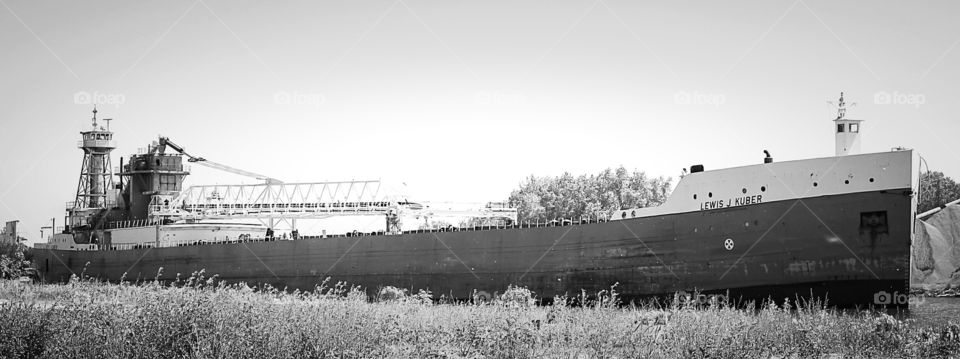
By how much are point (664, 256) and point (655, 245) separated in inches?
21.8

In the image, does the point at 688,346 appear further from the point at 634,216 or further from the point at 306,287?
the point at 306,287

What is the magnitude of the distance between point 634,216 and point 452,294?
8888mm

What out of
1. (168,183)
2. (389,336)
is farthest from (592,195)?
(389,336)

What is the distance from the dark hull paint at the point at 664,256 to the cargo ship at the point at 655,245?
39 mm

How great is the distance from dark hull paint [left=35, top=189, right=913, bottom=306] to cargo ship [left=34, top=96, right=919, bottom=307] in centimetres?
4

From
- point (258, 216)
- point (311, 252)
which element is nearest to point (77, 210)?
point (258, 216)

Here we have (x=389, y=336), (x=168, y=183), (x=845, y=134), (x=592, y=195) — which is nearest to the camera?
(x=389, y=336)

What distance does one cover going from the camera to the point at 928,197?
7612 cm

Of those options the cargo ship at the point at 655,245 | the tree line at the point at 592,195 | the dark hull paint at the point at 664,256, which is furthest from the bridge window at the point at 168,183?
the tree line at the point at 592,195

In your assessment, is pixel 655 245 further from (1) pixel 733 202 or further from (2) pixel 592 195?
(2) pixel 592 195

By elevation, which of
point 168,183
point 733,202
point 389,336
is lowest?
point 389,336

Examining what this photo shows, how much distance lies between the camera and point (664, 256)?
2959 centimetres

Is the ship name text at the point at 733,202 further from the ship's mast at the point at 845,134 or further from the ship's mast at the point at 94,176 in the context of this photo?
the ship's mast at the point at 94,176

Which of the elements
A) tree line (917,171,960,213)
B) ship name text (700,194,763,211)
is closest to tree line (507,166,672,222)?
tree line (917,171,960,213)
